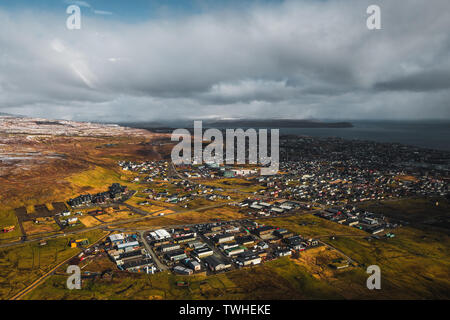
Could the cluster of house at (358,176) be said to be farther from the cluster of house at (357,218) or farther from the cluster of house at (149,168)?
the cluster of house at (149,168)

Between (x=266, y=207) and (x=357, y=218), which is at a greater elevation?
(x=266, y=207)

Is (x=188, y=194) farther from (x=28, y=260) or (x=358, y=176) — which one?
(x=358, y=176)

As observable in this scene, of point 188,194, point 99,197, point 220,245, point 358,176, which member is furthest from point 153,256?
point 358,176

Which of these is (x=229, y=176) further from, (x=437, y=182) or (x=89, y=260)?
(x=437, y=182)

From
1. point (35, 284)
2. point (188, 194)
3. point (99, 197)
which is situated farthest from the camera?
point (188, 194)

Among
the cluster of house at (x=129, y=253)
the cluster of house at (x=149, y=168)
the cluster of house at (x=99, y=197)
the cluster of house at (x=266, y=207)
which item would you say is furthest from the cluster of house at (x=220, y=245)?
the cluster of house at (x=149, y=168)

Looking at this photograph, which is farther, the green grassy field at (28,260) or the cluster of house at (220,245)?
the cluster of house at (220,245)

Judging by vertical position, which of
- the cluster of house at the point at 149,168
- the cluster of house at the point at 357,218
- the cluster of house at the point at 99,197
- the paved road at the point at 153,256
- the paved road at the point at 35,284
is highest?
the cluster of house at the point at 149,168

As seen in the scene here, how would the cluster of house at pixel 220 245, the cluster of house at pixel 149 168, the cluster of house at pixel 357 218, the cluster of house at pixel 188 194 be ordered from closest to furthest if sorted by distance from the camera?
the cluster of house at pixel 220 245 → the cluster of house at pixel 357 218 → the cluster of house at pixel 188 194 → the cluster of house at pixel 149 168

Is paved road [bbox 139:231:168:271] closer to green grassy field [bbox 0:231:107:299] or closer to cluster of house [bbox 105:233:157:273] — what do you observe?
cluster of house [bbox 105:233:157:273]
